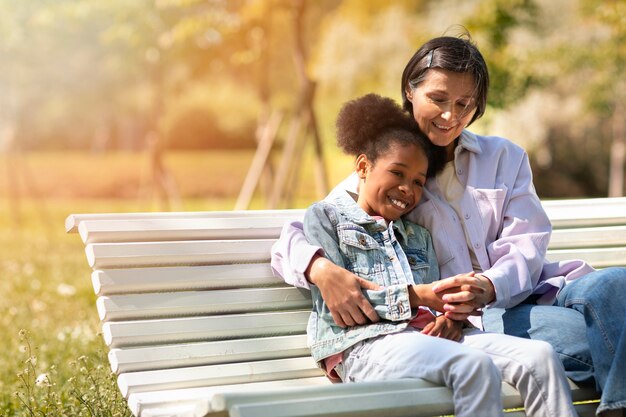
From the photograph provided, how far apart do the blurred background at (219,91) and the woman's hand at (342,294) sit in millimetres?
10605

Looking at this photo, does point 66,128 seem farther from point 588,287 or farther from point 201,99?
point 588,287

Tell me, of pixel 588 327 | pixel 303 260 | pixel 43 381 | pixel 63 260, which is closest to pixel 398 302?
pixel 303 260

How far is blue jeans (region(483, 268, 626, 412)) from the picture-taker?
2.80 metres

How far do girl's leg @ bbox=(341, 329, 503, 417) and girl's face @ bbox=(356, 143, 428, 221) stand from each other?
1.45ft

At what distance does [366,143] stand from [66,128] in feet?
54.0

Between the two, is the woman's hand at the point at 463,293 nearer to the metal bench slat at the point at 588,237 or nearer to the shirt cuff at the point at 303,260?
the shirt cuff at the point at 303,260

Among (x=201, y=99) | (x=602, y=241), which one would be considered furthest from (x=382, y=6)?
(x=602, y=241)

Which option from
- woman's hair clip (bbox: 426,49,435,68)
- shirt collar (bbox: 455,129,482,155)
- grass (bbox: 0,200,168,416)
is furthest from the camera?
grass (bbox: 0,200,168,416)

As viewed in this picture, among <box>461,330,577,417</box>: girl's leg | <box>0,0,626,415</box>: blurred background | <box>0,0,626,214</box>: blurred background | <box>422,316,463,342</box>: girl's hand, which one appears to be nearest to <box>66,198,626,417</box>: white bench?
<box>461,330,577,417</box>: girl's leg

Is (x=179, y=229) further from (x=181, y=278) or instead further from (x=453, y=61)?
(x=453, y=61)

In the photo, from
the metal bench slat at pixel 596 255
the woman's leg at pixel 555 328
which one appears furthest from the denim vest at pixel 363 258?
the metal bench slat at pixel 596 255

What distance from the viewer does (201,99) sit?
64.9ft

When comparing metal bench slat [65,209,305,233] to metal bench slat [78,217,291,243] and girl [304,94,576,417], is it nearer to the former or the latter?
metal bench slat [78,217,291,243]

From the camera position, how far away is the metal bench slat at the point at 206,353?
3.11 m
